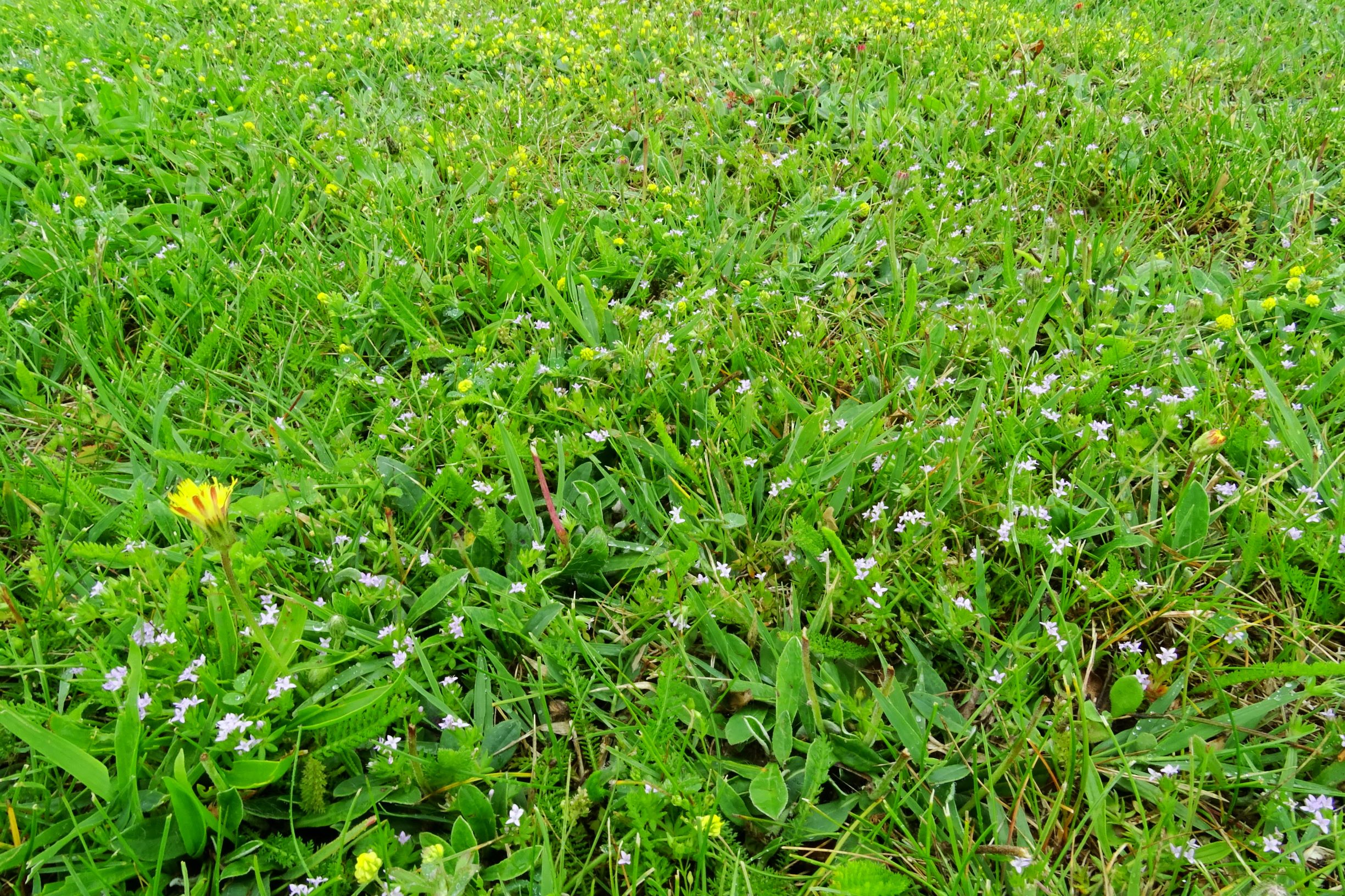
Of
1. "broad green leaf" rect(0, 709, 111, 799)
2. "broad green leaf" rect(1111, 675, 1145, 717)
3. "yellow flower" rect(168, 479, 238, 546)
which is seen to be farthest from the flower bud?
"broad green leaf" rect(0, 709, 111, 799)

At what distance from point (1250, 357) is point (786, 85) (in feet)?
8.07

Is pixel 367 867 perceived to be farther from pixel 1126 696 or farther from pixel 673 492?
pixel 1126 696

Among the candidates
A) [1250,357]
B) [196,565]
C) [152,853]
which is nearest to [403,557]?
[196,565]

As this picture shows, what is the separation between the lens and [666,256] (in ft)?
9.56

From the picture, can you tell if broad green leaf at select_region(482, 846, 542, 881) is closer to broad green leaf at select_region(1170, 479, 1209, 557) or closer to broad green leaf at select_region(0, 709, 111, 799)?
broad green leaf at select_region(0, 709, 111, 799)

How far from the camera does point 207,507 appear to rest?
1411mm

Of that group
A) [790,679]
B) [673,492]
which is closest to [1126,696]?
[790,679]

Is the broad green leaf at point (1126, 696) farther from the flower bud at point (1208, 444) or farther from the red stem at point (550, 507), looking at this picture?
the red stem at point (550, 507)

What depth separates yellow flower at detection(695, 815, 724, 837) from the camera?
55.9 inches

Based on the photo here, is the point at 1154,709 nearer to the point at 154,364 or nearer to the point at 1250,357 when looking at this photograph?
the point at 1250,357

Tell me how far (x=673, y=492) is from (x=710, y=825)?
87cm

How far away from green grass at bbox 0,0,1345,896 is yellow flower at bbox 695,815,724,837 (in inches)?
1.4

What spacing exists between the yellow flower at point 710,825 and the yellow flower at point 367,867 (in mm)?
521

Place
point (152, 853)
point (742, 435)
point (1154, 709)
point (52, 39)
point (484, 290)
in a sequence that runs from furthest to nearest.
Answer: point (52, 39) → point (484, 290) → point (742, 435) → point (1154, 709) → point (152, 853)
